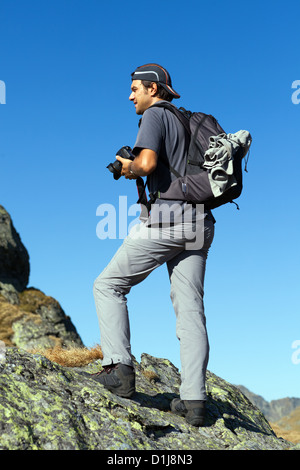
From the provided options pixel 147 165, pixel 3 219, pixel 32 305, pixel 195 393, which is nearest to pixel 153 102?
pixel 147 165

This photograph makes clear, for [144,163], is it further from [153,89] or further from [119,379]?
[119,379]

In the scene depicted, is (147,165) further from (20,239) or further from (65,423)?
(20,239)

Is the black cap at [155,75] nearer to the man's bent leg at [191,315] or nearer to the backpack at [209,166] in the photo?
the backpack at [209,166]

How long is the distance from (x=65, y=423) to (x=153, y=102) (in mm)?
4484

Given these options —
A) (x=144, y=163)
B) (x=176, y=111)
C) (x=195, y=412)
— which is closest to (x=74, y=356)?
(x=195, y=412)

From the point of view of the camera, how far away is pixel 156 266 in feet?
23.1

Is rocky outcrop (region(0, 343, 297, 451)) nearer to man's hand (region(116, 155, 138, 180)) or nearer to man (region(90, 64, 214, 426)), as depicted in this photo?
man (region(90, 64, 214, 426))

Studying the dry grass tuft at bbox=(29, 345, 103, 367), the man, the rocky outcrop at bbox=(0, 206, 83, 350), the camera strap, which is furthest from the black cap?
the rocky outcrop at bbox=(0, 206, 83, 350)

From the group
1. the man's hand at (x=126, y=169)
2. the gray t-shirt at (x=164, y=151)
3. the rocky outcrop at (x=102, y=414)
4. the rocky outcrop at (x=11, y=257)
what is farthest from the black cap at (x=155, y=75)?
the rocky outcrop at (x=11, y=257)

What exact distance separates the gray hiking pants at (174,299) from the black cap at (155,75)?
2.04m

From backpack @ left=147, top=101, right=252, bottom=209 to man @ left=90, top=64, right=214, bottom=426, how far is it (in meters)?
0.13

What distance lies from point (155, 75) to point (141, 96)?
354mm

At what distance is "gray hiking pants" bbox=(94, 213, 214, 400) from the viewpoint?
681cm

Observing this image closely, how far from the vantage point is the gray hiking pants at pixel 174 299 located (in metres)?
6.81
